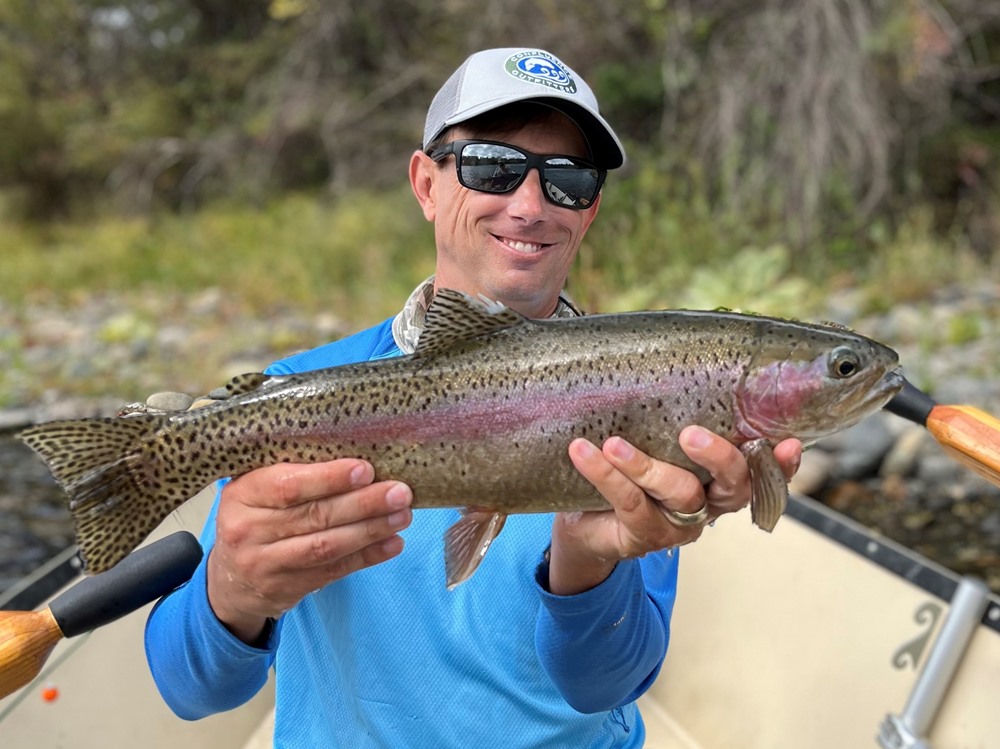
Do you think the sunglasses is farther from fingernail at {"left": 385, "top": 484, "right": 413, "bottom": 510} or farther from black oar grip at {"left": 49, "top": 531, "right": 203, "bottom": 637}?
black oar grip at {"left": 49, "top": 531, "right": 203, "bottom": 637}

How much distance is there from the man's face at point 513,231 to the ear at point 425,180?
0.35 feet

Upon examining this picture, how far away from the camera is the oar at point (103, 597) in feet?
8.07

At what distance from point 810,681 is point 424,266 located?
10861mm

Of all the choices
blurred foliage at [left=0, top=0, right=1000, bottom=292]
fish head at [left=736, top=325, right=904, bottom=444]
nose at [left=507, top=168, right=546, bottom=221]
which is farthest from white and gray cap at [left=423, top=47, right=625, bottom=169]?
blurred foliage at [left=0, top=0, right=1000, bottom=292]

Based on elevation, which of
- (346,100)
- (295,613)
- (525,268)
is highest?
(346,100)

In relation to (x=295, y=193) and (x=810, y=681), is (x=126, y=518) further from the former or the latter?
(x=295, y=193)

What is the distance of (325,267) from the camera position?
648 inches

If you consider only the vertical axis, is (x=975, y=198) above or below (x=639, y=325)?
above

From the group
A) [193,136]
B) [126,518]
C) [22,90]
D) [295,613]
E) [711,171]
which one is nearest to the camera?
[126,518]

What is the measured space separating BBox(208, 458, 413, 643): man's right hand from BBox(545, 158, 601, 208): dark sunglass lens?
4.02 ft

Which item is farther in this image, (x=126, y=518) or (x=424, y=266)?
(x=424, y=266)

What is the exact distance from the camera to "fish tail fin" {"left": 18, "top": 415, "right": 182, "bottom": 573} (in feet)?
7.10

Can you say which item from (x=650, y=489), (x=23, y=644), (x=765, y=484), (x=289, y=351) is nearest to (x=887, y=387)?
(x=765, y=484)

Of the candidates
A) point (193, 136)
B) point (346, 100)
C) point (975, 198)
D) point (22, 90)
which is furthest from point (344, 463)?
point (22, 90)
